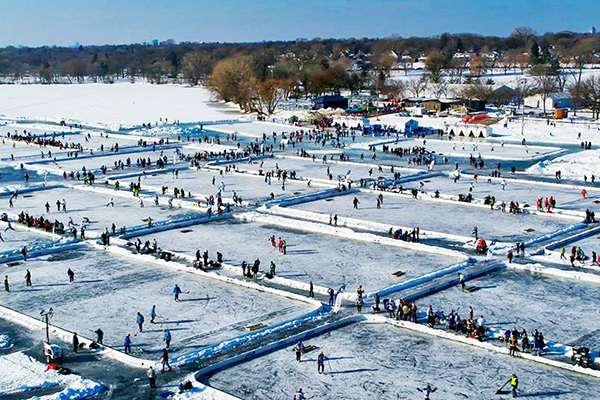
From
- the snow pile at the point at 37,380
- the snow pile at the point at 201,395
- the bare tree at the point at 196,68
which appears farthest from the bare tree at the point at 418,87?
the snow pile at the point at 201,395

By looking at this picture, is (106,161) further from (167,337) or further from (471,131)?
(167,337)

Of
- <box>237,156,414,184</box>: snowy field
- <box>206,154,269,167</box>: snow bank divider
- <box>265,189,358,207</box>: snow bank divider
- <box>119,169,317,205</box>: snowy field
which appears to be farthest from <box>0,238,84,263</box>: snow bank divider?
<box>206,154,269,167</box>: snow bank divider

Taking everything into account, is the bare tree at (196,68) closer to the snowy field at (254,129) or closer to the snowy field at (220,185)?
the snowy field at (254,129)

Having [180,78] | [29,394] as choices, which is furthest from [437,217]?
[180,78]

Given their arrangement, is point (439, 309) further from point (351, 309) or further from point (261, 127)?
point (261, 127)

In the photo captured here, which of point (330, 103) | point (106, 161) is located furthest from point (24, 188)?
point (330, 103)

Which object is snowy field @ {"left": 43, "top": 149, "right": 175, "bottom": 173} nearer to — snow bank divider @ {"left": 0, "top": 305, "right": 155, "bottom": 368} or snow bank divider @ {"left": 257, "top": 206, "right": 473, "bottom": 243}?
snow bank divider @ {"left": 257, "top": 206, "right": 473, "bottom": 243}
